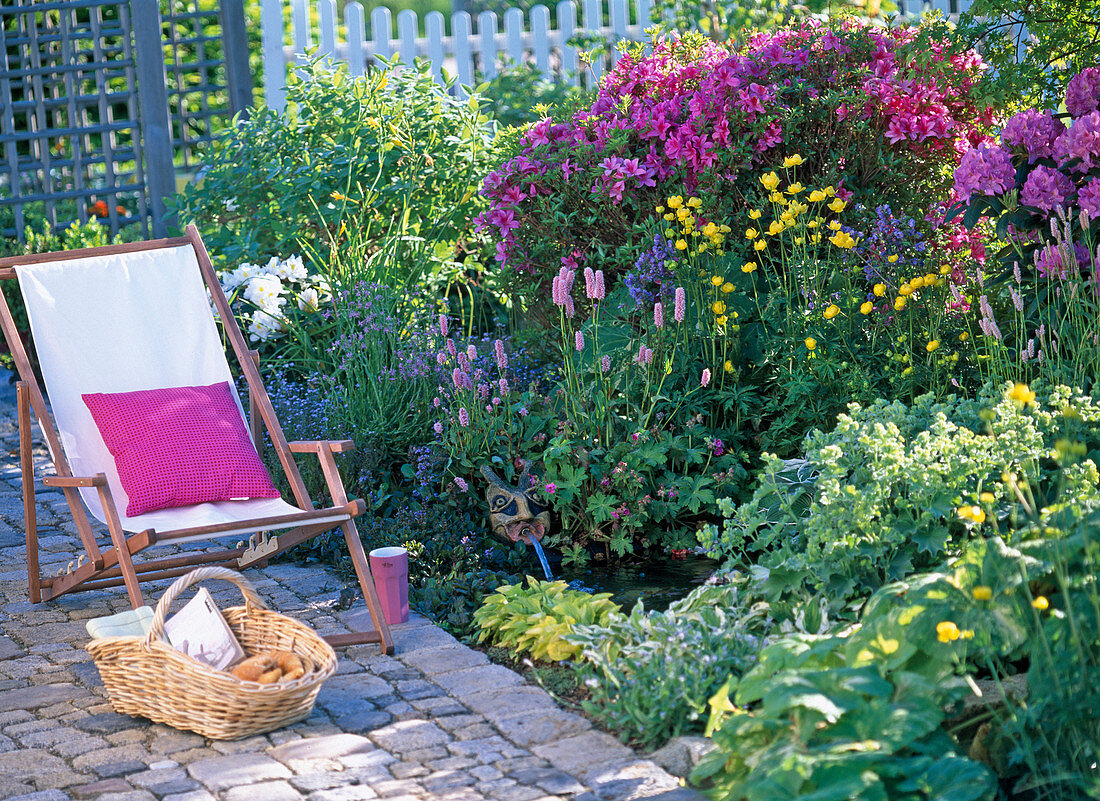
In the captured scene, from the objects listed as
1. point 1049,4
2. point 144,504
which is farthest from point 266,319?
point 1049,4

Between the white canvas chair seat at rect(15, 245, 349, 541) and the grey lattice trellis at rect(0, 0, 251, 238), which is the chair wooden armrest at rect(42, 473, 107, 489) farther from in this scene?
the grey lattice trellis at rect(0, 0, 251, 238)

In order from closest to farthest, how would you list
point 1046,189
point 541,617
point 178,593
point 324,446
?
point 178,593, point 541,617, point 324,446, point 1046,189

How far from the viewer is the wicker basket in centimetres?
281

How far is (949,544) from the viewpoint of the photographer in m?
3.00

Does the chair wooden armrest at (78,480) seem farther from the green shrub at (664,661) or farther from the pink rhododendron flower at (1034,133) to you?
the pink rhododendron flower at (1034,133)

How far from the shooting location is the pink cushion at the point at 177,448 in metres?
3.72

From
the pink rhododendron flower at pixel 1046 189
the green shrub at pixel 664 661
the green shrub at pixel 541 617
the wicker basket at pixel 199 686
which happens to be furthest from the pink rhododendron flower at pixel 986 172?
the wicker basket at pixel 199 686

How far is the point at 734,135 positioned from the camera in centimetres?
475

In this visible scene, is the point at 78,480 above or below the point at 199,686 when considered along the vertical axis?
above

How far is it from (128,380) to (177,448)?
0.41 m

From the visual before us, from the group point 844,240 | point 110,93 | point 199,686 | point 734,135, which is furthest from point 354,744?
point 110,93

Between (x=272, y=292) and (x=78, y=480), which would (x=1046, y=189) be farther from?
(x=272, y=292)

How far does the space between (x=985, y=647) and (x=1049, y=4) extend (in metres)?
3.06

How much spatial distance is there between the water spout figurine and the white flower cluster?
178cm
